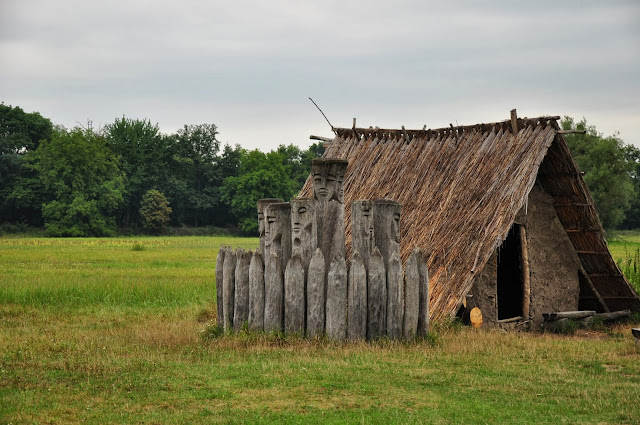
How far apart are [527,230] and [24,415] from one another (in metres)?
10.1

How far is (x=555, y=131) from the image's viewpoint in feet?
44.2

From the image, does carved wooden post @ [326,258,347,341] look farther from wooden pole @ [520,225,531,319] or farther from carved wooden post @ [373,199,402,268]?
wooden pole @ [520,225,531,319]

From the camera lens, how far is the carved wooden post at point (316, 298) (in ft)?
35.1

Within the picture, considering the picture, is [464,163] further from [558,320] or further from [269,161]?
[269,161]

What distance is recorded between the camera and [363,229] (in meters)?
11.3

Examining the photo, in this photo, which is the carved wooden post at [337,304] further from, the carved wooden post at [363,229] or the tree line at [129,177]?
the tree line at [129,177]

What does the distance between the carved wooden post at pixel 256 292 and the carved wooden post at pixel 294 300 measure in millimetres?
448

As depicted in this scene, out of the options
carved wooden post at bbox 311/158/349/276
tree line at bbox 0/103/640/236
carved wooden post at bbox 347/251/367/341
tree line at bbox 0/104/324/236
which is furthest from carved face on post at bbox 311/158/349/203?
tree line at bbox 0/104/324/236

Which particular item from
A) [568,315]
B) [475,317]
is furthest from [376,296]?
[568,315]

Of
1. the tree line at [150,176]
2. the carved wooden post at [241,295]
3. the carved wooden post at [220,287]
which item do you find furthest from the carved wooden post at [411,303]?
the tree line at [150,176]

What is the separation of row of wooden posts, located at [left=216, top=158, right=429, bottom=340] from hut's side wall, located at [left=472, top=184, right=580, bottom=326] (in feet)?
13.0

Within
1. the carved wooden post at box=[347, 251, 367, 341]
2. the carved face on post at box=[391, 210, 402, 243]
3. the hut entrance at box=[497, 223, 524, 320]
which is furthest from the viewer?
the hut entrance at box=[497, 223, 524, 320]

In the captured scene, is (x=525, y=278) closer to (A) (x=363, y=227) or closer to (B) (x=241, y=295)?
(A) (x=363, y=227)

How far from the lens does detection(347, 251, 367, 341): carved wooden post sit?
10602 mm
